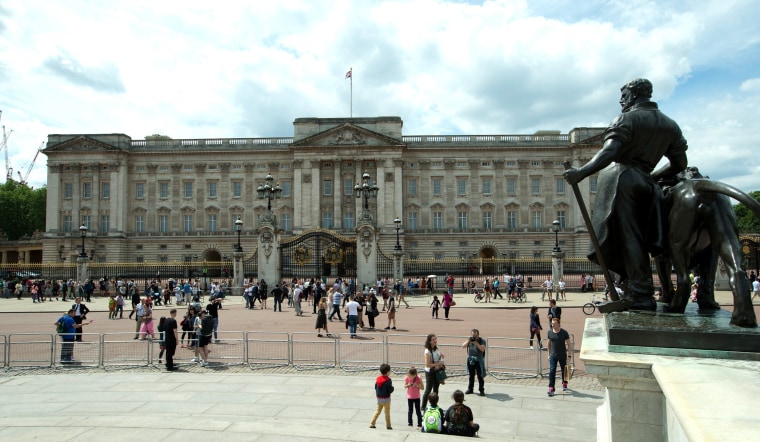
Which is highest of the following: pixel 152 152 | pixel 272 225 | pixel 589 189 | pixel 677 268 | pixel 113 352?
pixel 152 152

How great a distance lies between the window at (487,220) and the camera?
61344 mm

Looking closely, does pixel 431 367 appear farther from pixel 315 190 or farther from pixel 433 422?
pixel 315 190

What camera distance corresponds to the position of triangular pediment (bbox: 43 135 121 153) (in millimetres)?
60438

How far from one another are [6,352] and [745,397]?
15.4 metres

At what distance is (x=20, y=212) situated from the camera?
8169 cm

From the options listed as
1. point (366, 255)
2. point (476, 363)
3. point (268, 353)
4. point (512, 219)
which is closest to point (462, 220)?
point (512, 219)

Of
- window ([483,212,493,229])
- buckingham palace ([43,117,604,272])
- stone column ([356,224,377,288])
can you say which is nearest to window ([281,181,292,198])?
buckingham palace ([43,117,604,272])

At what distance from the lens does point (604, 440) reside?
4.32 metres

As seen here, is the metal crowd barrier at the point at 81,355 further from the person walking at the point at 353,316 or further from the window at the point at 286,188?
the window at the point at 286,188

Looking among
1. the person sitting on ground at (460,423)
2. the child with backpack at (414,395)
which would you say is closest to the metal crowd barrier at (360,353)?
the child with backpack at (414,395)

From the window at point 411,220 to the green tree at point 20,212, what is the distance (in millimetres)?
61347

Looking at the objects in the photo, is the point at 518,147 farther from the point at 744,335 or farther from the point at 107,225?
the point at 744,335

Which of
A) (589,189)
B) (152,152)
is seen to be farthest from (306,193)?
(589,189)

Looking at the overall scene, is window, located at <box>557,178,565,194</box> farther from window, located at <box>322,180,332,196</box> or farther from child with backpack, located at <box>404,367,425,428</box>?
child with backpack, located at <box>404,367,425,428</box>
